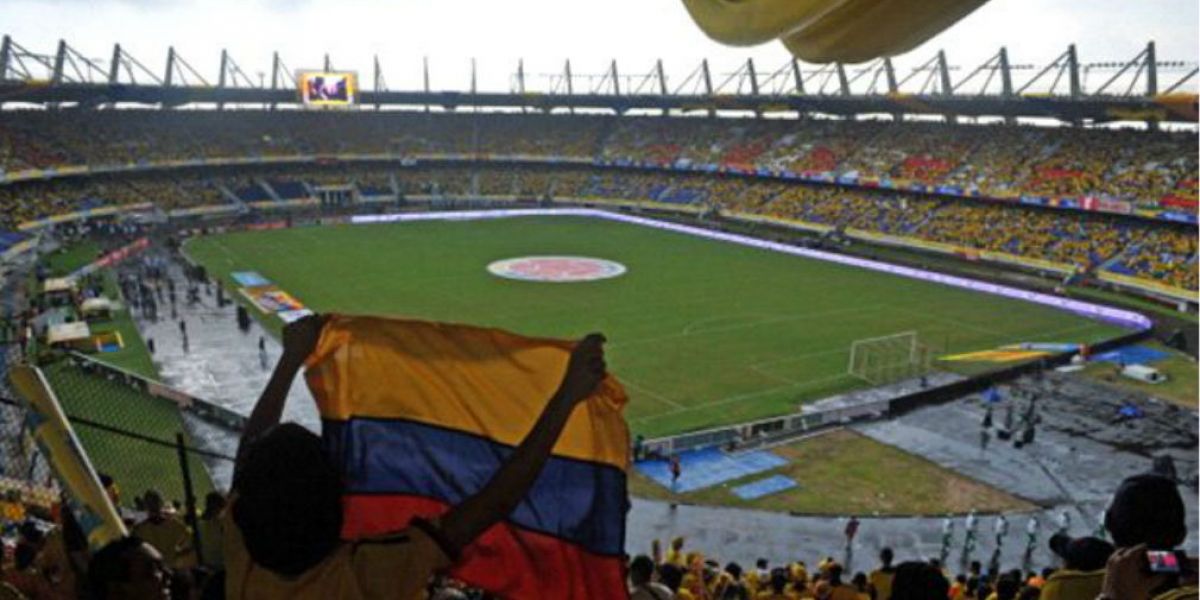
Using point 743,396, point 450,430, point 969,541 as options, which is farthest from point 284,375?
point 743,396

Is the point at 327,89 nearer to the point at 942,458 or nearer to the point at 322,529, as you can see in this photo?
the point at 942,458

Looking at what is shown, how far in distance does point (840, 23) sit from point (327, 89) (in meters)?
78.6

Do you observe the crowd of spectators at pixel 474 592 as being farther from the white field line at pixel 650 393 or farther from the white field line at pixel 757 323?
the white field line at pixel 757 323

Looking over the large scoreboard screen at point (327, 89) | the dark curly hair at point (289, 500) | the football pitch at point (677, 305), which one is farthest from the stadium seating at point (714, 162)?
the dark curly hair at point (289, 500)

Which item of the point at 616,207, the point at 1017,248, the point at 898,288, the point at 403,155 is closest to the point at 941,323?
the point at 898,288

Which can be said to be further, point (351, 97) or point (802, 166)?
point (351, 97)

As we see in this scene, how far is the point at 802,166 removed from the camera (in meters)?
67.9

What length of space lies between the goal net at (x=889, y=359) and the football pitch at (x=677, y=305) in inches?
22.2

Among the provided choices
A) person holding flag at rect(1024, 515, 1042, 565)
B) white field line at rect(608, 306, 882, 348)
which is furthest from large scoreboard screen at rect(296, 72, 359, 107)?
person holding flag at rect(1024, 515, 1042, 565)

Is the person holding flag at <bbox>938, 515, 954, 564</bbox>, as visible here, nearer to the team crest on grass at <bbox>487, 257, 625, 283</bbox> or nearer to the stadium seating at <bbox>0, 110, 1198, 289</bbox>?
the team crest on grass at <bbox>487, 257, 625, 283</bbox>

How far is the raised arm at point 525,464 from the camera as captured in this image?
9.71 ft

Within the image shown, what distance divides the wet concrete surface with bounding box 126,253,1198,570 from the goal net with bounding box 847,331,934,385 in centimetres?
236

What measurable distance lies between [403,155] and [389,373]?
256ft

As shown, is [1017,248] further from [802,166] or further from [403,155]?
[403,155]
